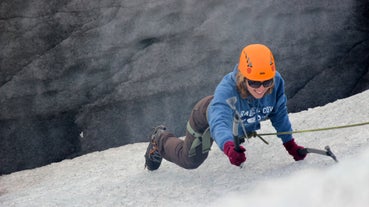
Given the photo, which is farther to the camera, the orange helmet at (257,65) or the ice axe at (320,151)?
the orange helmet at (257,65)

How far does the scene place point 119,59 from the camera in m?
8.77

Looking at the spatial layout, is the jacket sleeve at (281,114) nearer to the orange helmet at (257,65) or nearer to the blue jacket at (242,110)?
the blue jacket at (242,110)

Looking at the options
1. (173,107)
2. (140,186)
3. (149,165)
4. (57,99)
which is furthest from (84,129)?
(140,186)

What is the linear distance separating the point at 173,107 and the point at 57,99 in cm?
188

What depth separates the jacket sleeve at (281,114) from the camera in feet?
A: 17.7

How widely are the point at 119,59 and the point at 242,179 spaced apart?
13.2 feet

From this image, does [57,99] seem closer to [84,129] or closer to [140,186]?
[84,129]

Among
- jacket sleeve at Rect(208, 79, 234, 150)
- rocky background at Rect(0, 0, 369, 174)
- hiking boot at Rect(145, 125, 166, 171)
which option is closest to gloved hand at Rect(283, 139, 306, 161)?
jacket sleeve at Rect(208, 79, 234, 150)

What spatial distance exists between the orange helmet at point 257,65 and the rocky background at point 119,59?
3.91 meters

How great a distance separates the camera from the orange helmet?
195 inches

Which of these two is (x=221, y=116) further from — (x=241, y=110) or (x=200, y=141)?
(x=200, y=141)

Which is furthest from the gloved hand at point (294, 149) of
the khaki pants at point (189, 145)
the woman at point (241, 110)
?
the khaki pants at point (189, 145)

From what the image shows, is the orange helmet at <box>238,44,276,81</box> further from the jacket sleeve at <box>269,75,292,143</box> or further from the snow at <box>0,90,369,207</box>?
the snow at <box>0,90,369,207</box>

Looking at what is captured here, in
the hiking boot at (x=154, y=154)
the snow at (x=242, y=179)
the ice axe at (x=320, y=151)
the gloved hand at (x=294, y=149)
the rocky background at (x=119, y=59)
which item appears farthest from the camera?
the rocky background at (x=119, y=59)
